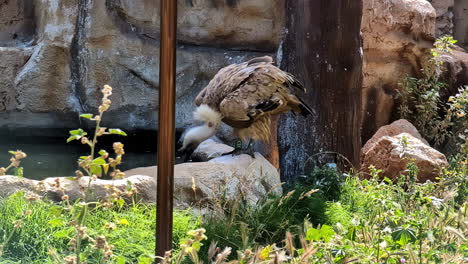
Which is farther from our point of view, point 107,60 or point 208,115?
point 107,60

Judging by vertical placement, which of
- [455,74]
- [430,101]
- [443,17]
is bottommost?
[430,101]

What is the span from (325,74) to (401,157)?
110 cm

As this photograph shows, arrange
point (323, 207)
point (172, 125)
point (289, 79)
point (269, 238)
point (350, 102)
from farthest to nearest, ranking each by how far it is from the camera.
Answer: point (350, 102)
point (289, 79)
point (323, 207)
point (269, 238)
point (172, 125)

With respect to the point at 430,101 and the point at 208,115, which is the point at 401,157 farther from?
the point at 430,101

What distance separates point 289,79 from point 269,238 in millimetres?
1506

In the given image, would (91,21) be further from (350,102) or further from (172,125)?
(172,125)

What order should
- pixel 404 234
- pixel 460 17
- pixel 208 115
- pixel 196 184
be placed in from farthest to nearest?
1. pixel 460 17
2. pixel 208 115
3. pixel 196 184
4. pixel 404 234

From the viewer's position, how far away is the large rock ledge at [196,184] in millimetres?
3592

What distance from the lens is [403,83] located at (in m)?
8.72

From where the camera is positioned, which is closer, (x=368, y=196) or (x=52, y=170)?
(x=368, y=196)

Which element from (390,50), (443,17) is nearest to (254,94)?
(390,50)

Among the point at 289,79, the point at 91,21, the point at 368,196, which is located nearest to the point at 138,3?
the point at 91,21

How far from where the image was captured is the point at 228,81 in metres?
5.14

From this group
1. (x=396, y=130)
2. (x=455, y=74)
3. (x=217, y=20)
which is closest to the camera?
(x=396, y=130)
